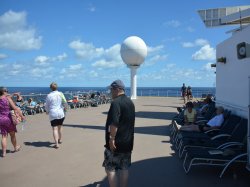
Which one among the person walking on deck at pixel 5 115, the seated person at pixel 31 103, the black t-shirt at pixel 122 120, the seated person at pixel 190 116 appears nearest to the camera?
the black t-shirt at pixel 122 120

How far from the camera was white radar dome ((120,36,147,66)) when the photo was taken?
2906 cm

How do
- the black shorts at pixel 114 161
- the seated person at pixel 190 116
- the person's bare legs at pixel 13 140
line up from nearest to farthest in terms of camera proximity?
1. the black shorts at pixel 114 161
2. the person's bare legs at pixel 13 140
3. the seated person at pixel 190 116

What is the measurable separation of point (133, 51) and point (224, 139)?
73.8 feet

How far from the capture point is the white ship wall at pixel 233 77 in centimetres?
816

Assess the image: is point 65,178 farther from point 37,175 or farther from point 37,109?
point 37,109

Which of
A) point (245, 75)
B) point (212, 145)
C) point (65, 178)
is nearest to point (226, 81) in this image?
point (245, 75)

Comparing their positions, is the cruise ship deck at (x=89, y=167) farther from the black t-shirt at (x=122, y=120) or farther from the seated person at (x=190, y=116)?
the black t-shirt at (x=122, y=120)

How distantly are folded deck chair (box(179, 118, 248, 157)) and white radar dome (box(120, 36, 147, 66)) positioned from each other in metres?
22.5

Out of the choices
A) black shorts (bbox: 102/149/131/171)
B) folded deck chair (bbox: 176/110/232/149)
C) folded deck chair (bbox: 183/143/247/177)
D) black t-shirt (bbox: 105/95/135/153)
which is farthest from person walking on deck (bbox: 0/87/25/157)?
folded deck chair (bbox: 183/143/247/177)

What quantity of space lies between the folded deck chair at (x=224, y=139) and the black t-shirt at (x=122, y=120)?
2.12 metres

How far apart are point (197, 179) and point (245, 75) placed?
3903mm

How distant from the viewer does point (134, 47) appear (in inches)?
1143

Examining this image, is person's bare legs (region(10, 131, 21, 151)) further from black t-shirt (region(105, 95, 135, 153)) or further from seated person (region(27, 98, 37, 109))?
seated person (region(27, 98, 37, 109))

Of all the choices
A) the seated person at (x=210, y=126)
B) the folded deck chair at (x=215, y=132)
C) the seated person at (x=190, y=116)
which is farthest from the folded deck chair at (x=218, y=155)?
the seated person at (x=190, y=116)
